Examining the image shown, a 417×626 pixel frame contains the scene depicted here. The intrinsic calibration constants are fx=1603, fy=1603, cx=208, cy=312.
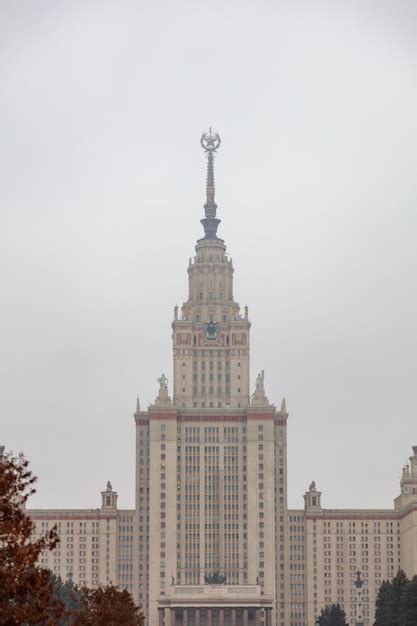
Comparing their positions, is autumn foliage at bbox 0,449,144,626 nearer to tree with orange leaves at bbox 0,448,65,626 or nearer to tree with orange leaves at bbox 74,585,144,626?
tree with orange leaves at bbox 0,448,65,626

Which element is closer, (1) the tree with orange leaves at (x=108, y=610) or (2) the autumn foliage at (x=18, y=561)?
(2) the autumn foliage at (x=18, y=561)

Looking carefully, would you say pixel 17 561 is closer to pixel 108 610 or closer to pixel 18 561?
pixel 18 561

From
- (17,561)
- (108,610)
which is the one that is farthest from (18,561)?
(108,610)

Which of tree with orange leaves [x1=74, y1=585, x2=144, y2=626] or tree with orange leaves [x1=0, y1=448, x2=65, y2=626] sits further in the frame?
tree with orange leaves [x1=74, y1=585, x2=144, y2=626]

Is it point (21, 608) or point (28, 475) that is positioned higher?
point (28, 475)

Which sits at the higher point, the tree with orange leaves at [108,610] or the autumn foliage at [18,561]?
the tree with orange leaves at [108,610]

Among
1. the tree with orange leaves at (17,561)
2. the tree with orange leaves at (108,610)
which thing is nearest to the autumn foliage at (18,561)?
the tree with orange leaves at (17,561)

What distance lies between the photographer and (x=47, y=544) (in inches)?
1957

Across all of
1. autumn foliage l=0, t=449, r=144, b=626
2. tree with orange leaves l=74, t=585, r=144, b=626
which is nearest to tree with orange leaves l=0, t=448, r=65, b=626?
autumn foliage l=0, t=449, r=144, b=626

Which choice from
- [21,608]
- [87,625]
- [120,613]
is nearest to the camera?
[21,608]

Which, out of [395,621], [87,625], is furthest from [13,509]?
[395,621]

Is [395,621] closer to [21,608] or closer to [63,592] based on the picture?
[63,592]

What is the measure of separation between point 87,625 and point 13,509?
46.2 meters

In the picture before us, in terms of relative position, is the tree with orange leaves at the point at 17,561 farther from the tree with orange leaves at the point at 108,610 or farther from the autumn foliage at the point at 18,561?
the tree with orange leaves at the point at 108,610
